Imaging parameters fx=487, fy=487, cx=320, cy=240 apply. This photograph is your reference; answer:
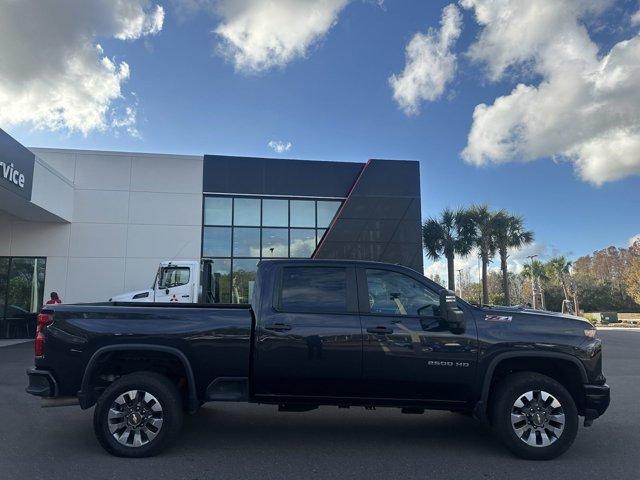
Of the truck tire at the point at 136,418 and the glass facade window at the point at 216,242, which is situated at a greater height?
the glass facade window at the point at 216,242

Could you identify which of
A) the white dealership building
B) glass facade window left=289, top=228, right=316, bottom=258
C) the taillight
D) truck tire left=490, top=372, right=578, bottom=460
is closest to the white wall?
the white dealership building

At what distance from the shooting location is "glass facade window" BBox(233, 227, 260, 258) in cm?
1845

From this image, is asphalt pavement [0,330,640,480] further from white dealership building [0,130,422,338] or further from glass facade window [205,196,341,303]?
glass facade window [205,196,341,303]

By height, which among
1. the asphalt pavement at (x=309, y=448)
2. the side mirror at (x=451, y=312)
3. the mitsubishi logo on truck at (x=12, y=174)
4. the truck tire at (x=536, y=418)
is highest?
the mitsubishi logo on truck at (x=12, y=174)

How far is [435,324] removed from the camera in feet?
15.9

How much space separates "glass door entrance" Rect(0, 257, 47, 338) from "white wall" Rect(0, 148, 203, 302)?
30 centimetres

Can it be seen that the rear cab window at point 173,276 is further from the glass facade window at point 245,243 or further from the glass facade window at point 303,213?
the glass facade window at point 303,213

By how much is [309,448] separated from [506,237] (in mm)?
28231

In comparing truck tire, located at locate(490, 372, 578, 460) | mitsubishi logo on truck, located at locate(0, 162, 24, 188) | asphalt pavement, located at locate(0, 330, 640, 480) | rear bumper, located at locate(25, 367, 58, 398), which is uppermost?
mitsubishi logo on truck, located at locate(0, 162, 24, 188)

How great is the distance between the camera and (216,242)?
18.4 m

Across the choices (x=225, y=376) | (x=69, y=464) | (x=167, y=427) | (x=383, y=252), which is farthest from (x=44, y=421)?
(x=383, y=252)

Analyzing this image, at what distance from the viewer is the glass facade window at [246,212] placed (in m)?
18.6

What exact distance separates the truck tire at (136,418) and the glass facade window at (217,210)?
14.0 m

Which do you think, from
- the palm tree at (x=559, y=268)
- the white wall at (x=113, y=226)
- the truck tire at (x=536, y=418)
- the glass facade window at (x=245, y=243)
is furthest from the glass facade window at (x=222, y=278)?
the palm tree at (x=559, y=268)
